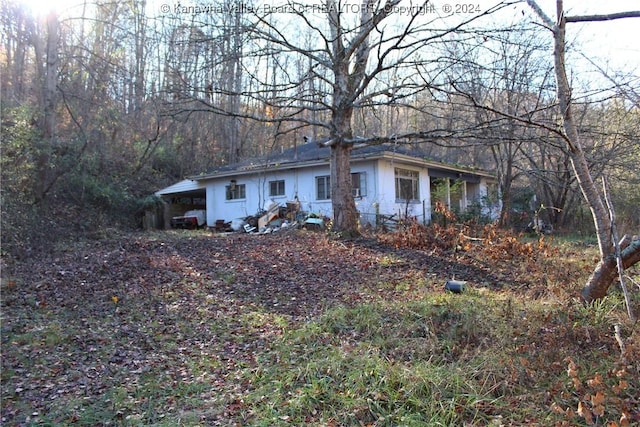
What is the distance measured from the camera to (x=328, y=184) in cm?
1705

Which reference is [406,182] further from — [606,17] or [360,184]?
[606,17]

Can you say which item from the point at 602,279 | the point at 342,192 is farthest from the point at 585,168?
the point at 342,192

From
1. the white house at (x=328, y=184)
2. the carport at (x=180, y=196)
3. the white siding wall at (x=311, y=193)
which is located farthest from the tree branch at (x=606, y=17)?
the carport at (x=180, y=196)

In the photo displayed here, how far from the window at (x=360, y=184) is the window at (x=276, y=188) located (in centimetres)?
335

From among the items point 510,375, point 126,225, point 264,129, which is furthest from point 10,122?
point 264,129

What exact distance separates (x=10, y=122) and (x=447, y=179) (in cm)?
1494

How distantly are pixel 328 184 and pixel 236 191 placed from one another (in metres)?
4.76

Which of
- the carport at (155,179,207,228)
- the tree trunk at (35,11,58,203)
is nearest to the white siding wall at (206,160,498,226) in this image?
the carport at (155,179,207,228)

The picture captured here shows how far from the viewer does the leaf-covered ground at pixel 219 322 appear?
394 centimetres

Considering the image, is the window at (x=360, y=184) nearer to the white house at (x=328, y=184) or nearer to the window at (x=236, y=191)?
the white house at (x=328, y=184)

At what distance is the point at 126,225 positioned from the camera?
1778 cm

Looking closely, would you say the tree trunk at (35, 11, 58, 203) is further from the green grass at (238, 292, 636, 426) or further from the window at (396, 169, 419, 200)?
the green grass at (238, 292, 636, 426)

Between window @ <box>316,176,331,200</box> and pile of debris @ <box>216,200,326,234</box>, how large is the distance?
0.88m

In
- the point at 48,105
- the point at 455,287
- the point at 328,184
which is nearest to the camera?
the point at 455,287
